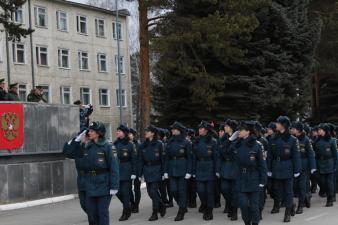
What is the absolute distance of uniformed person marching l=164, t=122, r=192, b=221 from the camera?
13305 mm

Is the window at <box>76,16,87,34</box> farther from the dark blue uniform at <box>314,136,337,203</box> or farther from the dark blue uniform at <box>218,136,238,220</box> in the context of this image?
the dark blue uniform at <box>218,136,238,220</box>

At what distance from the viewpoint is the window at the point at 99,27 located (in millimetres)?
56344

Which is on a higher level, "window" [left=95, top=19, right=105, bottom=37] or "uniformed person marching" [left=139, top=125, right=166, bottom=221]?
"window" [left=95, top=19, right=105, bottom=37]

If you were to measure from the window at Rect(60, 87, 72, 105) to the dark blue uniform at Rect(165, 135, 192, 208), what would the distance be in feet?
132

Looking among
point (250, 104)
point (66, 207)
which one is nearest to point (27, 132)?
point (66, 207)

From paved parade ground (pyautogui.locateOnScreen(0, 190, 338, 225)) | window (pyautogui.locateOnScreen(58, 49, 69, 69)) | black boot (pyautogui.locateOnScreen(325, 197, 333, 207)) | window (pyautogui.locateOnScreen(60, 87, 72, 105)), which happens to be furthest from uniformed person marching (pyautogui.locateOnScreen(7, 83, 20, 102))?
window (pyautogui.locateOnScreen(60, 87, 72, 105))

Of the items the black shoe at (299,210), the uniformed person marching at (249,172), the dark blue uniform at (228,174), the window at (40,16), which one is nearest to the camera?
the uniformed person marching at (249,172)

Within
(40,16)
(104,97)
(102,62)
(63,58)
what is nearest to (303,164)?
(40,16)

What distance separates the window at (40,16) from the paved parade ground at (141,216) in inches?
1391

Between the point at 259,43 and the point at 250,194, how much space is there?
16.6m

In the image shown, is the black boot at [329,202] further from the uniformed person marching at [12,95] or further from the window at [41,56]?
the window at [41,56]

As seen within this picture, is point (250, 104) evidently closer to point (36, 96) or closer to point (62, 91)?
point (36, 96)

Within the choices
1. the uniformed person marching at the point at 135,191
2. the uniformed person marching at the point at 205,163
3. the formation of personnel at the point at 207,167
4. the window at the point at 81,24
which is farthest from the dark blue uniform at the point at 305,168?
the window at the point at 81,24

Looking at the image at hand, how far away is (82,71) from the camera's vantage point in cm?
5462
